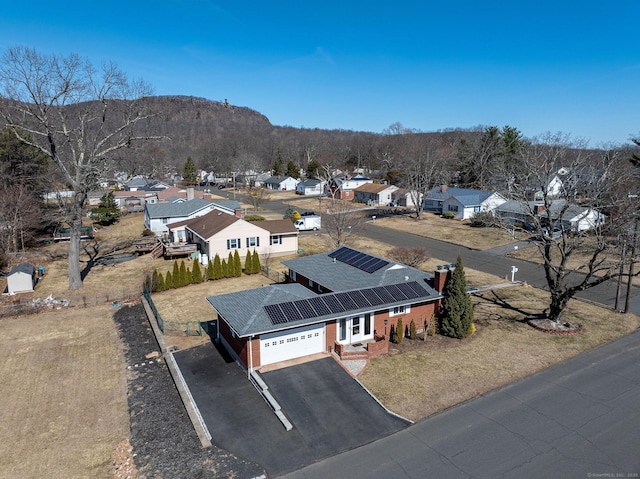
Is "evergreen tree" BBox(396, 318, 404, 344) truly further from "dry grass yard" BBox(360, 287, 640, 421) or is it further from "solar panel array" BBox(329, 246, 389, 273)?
"solar panel array" BBox(329, 246, 389, 273)

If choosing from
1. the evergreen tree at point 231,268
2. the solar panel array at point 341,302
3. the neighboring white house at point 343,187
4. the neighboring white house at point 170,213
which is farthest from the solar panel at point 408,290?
the neighboring white house at point 343,187

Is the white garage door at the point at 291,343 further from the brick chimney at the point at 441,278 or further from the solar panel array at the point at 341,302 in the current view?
the brick chimney at the point at 441,278

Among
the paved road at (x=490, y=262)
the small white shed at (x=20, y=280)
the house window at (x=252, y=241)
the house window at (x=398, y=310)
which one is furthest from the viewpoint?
the house window at (x=252, y=241)

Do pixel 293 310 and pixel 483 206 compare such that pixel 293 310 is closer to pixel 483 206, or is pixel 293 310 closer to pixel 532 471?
pixel 532 471

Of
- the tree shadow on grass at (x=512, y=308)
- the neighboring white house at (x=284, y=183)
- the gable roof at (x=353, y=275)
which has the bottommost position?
the tree shadow on grass at (x=512, y=308)

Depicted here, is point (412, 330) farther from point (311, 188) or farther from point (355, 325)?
point (311, 188)

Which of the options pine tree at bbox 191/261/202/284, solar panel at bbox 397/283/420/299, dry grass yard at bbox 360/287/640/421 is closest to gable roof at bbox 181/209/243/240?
pine tree at bbox 191/261/202/284

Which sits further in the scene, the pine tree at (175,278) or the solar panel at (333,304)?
Result: the pine tree at (175,278)
